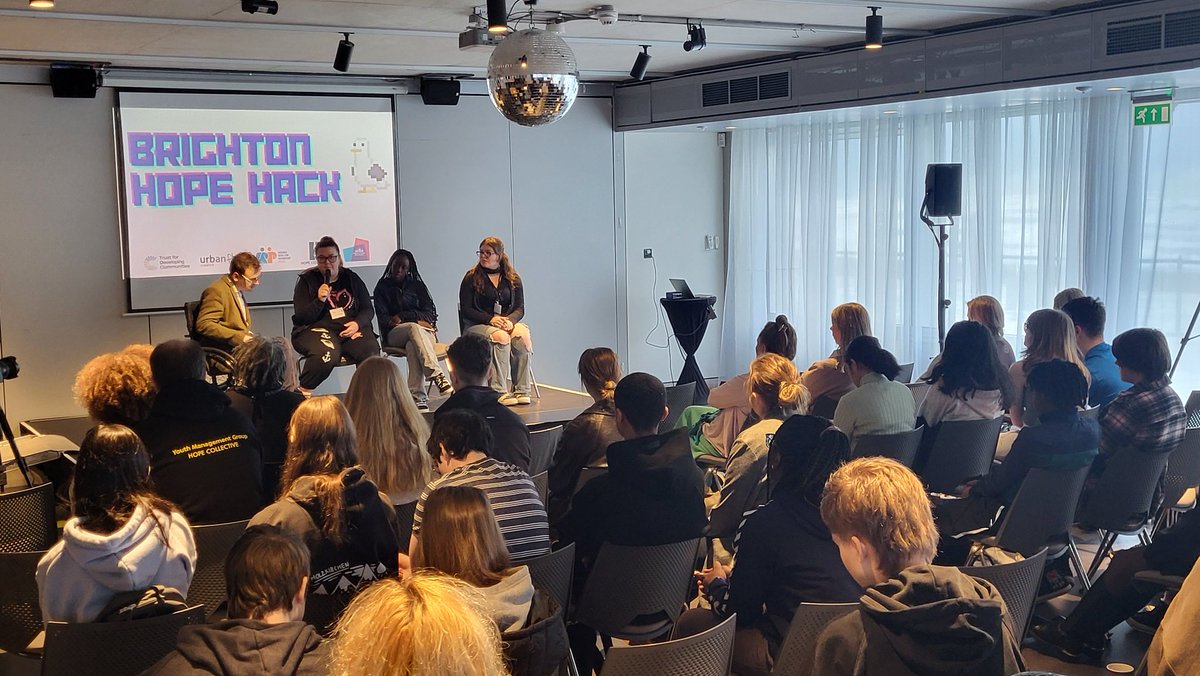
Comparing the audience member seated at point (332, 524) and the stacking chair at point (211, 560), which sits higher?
the audience member seated at point (332, 524)

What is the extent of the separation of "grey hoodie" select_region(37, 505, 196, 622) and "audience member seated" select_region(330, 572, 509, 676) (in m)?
1.52

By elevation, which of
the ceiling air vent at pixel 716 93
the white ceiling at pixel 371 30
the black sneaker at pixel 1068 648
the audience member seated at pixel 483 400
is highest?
the white ceiling at pixel 371 30

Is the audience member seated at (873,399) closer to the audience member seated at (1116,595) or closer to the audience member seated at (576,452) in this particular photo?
the audience member seated at (1116,595)

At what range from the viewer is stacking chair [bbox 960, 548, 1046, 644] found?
3.15 meters

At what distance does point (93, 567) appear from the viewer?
Answer: 291 cm

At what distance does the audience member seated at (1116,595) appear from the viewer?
383 centimetres

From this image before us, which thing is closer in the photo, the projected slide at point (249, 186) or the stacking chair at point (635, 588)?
the stacking chair at point (635, 588)

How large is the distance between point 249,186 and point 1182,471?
6990mm

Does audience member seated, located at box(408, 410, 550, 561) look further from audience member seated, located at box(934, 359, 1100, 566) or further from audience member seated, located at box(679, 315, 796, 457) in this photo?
audience member seated, located at box(679, 315, 796, 457)

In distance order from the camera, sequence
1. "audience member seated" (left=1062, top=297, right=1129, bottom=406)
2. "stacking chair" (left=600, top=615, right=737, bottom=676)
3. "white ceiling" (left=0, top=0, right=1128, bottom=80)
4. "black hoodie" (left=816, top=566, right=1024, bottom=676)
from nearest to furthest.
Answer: "black hoodie" (left=816, top=566, right=1024, bottom=676), "stacking chair" (left=600, top=615, right=737, bottom=676), "audience member seated" (left=1062, top=297, right=1129, bottom=406), "white ceiling" (left=0, top=0, right=1128, bottom=80)

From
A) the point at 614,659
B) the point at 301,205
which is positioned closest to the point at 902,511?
the point at 614,659

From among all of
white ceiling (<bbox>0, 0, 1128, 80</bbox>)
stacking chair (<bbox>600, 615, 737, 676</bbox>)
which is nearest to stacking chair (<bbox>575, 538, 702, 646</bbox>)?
stacking chair (<bbox>600, 615, 737, 676</bbox>)

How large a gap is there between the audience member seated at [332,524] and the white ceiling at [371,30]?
→ 341cm

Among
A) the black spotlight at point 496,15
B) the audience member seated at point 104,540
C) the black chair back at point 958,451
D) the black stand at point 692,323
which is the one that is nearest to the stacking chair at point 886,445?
the black chair back at point 958,451
